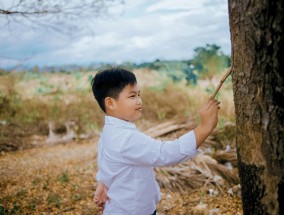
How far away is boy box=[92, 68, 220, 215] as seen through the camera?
1.76m

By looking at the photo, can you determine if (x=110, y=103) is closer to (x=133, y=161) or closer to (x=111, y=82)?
(x=111, y=82)

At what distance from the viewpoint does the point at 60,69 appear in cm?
2152

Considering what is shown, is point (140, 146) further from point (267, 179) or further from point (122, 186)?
point (267, 179)

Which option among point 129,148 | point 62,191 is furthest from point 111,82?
point 62,191

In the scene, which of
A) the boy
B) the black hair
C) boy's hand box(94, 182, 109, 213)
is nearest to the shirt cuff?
the boy

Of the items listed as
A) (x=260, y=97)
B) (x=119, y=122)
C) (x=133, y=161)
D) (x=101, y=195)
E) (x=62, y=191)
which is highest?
(x=260, y=97)

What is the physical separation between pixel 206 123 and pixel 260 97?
0.98ft

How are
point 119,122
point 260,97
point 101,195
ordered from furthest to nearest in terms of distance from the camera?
A: point 101,195
point 119,122
point 260,97

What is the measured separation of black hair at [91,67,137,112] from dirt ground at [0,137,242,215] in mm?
1734

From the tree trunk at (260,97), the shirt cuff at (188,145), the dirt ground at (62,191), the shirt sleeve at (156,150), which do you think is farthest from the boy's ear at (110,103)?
the dirt ground at (62,191)

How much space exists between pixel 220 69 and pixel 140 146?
5.79 meters

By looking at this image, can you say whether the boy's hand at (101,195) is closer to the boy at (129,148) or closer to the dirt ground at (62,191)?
the boy at (129,148)

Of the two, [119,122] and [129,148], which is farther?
[119,122]

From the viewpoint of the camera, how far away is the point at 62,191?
4.18 metres
